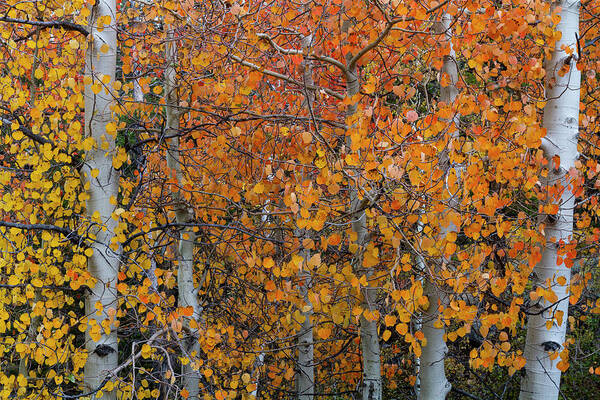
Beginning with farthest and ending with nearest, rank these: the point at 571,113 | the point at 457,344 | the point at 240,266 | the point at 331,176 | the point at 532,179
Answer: the point at 457,344, the point at 240,266, the point at 571,113, the point at 532,179, the point at 331,176

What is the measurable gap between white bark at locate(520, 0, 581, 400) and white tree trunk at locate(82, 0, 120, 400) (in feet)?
10.5

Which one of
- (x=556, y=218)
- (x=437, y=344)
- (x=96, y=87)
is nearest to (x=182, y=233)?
(x=96, y=87)

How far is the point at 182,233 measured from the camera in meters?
4.75

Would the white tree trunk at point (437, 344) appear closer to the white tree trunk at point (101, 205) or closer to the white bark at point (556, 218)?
the white bark at point (556, 218)

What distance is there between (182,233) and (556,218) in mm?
2987

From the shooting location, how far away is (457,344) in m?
7.57

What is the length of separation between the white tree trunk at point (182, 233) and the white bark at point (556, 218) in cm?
258

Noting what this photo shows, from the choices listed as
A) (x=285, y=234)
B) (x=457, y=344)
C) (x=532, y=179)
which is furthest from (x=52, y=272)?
(x=457, y=344)

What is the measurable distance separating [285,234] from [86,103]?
2.80 meters

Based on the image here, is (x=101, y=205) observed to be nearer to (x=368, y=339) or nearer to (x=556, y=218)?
(x=368, y=339)

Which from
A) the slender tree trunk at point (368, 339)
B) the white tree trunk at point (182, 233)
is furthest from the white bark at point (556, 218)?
the white tree trunk at point (182, 233)

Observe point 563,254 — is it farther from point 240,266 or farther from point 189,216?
point 240,266

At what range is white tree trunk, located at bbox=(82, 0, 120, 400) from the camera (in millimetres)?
4145

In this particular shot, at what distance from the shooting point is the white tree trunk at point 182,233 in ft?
14.7
